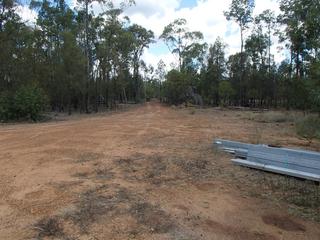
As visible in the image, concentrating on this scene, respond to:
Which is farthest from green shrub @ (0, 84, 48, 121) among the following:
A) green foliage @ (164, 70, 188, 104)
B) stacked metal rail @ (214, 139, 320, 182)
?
green foliage @ (164, 70, 188, 104)

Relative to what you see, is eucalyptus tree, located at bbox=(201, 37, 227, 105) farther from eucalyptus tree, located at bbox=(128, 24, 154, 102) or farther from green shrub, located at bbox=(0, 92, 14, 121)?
green shrub, located at bbox=(0, 92, 14, 121)

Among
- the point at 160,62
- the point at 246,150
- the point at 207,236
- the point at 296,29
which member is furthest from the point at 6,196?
the point at 160,62

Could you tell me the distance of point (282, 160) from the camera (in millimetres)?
7102

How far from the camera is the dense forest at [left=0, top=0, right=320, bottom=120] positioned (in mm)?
25672

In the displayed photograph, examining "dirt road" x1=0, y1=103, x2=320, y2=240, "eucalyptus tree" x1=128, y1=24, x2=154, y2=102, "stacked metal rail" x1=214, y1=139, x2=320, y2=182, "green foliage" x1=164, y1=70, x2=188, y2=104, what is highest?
"eucalyptus tree" x1=128, y1=24, x2=154, y2=102

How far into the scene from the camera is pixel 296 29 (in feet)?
28.0

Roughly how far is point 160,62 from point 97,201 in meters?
81.1

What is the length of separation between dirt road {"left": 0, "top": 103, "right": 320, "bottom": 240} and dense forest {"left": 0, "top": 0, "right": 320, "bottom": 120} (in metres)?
3.20

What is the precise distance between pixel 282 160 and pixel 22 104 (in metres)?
20.1

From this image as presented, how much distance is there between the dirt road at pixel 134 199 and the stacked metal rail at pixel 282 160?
34 centimetres

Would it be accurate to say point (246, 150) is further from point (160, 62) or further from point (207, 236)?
point (160, 62)

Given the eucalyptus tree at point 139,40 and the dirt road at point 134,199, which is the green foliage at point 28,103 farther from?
the eucalyptus tree at point 139,40

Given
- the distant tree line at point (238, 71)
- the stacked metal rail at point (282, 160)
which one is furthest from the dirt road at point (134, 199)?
the distant tree line at point (238, 71)

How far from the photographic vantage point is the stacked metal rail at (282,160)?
6547mm
